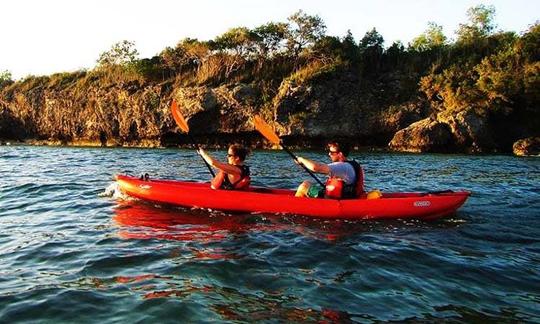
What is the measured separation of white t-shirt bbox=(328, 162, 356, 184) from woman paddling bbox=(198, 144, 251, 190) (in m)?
1.45

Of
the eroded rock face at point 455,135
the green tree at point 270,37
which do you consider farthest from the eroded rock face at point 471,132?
the green tree at point 270,37

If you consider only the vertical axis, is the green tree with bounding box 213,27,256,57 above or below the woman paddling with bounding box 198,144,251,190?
above

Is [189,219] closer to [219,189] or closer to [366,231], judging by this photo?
[219,189]

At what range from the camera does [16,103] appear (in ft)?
126

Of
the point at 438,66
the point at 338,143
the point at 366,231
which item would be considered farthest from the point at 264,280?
the point at 438,66

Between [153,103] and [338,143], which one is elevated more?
[153,103]

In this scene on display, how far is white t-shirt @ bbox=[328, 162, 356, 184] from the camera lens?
809 centimetres

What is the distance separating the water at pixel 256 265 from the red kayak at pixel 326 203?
0.21 m

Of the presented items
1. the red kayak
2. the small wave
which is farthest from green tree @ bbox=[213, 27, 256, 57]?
the red kayak

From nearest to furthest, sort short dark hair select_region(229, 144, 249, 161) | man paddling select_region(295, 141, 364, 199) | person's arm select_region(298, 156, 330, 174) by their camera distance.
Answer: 1. person's arm select_region(298, 156, 330, 174)
2. man paddling select_region(295, 141, 364, 199)
3. short dark hair select_region(229, 144, 249, 161)

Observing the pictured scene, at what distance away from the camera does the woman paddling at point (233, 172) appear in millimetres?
8391

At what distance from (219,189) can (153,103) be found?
24.9 metres

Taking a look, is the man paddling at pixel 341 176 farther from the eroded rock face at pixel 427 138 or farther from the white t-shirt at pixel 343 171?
the eroded rock face at pixel 427 138

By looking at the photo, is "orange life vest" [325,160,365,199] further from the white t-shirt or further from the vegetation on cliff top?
the vegetation on cliff top
